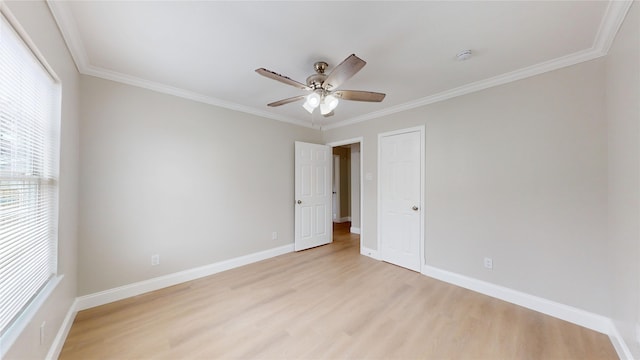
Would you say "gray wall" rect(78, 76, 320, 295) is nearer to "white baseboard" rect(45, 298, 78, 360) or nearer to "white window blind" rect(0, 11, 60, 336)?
"white baseboard" rect(45, 298, 78, 360)

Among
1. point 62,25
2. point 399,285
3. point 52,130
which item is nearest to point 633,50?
point 399,285

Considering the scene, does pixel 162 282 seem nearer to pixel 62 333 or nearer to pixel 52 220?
pixel 62 333

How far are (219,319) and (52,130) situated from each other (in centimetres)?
200

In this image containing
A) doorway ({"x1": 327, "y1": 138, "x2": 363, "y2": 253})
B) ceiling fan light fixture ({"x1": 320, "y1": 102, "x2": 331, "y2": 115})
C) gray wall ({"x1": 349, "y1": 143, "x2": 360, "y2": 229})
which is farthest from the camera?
doorway ({"x1": 327, "y1": 138, "x2": 363, "y2": 253})

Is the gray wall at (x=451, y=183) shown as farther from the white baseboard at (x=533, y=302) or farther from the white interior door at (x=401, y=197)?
the white interior door at (x=401, y=197)

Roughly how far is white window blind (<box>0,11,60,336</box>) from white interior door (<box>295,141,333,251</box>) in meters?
2.90

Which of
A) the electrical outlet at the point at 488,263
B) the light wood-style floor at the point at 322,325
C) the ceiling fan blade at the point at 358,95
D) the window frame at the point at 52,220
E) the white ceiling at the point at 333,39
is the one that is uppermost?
the white ceiling at the point at 333,39

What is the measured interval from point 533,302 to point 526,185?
116cm

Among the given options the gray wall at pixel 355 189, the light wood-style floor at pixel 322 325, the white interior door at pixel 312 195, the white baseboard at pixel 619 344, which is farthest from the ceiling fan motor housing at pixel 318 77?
the gray wall at pixel 355 189

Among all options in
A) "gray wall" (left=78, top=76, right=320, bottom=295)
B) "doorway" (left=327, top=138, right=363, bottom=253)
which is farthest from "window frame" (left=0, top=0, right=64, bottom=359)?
"doorway" (left=327, top=138, right=363, bottom=253)

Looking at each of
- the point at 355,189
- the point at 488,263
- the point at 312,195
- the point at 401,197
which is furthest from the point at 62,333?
the point at 355,189

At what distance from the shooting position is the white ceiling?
157 cm

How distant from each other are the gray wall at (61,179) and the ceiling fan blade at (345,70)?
1.71 metres

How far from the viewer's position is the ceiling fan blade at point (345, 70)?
1607 mm
